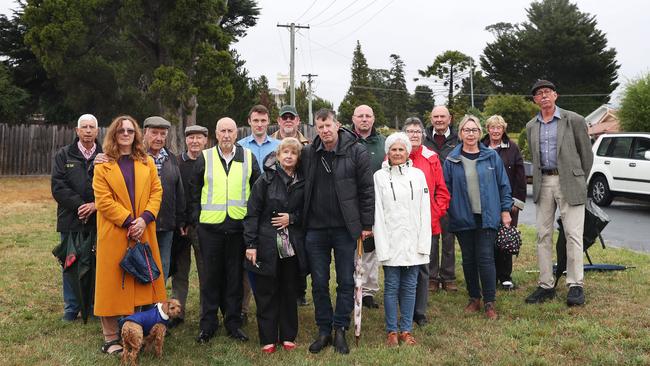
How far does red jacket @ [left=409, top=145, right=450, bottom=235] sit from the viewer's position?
5168 mm

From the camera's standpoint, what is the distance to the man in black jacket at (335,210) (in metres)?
4.36

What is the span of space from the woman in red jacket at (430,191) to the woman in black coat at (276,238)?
48.9 inches

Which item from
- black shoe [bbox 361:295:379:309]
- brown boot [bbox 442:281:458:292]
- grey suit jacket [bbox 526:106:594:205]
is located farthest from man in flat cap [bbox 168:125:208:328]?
grey suit jacket [bbox 526:106:594:205]

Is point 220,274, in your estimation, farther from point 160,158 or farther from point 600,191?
point 600,191

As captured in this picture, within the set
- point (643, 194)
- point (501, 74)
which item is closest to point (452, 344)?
point (643, 194)

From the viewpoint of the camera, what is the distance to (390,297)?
452 cm

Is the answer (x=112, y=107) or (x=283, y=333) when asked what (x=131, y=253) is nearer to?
(x=283, y=333)

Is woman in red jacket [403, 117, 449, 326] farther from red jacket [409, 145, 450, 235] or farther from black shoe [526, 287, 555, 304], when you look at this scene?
black shoe [526, 287, 555, 304]

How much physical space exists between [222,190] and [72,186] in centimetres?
152

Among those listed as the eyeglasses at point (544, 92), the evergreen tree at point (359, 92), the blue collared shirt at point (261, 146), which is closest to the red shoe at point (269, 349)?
the blue collared shirt at point (261, 146)

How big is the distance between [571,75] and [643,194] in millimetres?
38875

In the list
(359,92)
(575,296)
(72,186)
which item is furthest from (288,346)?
(359,92)

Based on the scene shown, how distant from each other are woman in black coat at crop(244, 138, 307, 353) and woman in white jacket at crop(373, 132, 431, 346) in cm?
67

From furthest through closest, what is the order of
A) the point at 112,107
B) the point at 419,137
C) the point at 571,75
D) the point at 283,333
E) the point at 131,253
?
the point at 571,75 → the point at 112,107 → the point at 419,137 → the point at 283,333 → the point at 131,253
